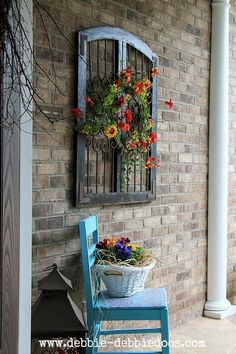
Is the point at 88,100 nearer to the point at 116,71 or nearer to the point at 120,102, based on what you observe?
the point at 120,102

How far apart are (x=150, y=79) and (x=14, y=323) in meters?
2.15

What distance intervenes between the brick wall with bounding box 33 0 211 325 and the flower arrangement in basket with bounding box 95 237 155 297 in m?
0.20

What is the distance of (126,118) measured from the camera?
10.9 ft

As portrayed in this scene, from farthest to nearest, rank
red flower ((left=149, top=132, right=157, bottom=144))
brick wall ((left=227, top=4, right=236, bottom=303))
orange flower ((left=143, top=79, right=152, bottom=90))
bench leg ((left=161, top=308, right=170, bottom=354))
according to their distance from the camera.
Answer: brick wall ((left=227, top=4, right=236, bottom=303)) < red flower ((left=149, top=132, right=157, bottom=144)) < orange flower ((left=143, top=79, right=152, bottom=90)) < bench leg ((left=161, top=308, right=170, bottom=354))

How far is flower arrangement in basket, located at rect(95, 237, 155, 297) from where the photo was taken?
9.95 feet

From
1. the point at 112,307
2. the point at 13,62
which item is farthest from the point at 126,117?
the point at 13,62

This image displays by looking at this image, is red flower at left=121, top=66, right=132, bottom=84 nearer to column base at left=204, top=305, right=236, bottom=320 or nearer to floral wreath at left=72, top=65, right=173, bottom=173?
floral wreath at left=72, top=65, right=173, bottom=173

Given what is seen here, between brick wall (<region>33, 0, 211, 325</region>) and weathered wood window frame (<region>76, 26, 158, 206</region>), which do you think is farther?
weathered wood window frame (<region>76, 26, 158, 206</region>)

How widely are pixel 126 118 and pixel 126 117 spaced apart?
0.07ft

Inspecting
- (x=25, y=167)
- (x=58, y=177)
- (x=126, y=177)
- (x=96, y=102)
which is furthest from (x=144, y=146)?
(x=25, y=167)

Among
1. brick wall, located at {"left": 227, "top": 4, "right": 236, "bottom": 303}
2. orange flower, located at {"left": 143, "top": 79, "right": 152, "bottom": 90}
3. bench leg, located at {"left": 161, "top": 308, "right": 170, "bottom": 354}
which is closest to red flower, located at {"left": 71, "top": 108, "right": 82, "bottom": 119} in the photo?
orange flower, located at {"left": 143, "top": 79, "right": 152, "bottom": 90}

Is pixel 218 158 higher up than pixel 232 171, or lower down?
higher up

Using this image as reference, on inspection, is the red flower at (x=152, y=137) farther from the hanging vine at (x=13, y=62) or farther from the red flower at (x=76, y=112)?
the hanging vine at (x=13, y=62)

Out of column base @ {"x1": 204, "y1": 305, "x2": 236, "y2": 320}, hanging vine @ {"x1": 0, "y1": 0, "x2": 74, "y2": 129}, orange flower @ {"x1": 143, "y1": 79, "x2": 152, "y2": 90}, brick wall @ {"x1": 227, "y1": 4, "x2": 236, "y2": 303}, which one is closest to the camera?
hanging vine @ {"x1": 0, "y1": 0, "x2": 74, "y2": 129}
